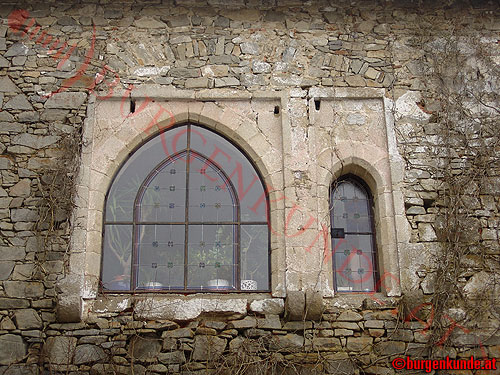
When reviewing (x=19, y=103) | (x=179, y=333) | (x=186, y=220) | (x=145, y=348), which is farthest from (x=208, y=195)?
(x=19, y=103)

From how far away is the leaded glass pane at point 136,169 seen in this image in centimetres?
650

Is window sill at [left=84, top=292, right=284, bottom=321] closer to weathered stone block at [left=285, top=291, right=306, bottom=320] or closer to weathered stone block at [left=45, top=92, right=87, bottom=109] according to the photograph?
weathered stone block at [left=285, top=291, right=306, bottom=320]

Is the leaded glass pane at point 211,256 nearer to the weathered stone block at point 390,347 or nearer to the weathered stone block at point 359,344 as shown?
the weathered stone block at point 359,344

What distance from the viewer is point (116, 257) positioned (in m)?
6.32

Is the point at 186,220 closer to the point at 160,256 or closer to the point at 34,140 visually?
the point at 160,256

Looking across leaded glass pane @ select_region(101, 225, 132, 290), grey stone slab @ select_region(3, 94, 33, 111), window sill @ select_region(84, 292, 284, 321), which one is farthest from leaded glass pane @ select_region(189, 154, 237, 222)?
grey stone slab @ select_region(3, 94, 33, 111)

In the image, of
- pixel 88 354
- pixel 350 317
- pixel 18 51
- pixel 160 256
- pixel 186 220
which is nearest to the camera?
pixel 88 354

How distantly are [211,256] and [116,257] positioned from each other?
3.28ft

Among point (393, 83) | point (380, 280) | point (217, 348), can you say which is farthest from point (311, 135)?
point (217, 348)

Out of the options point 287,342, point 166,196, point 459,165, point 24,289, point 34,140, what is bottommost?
point 287,342

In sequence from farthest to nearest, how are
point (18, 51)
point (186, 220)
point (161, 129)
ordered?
1. point (18, 51)
2. point (161, 129)
3. point (186, 220)

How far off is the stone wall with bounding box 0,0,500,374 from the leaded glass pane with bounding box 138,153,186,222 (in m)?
0.51

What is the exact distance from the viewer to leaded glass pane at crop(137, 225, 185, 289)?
20.4 ft

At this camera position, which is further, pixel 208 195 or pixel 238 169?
pixel 238 169
